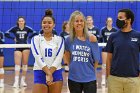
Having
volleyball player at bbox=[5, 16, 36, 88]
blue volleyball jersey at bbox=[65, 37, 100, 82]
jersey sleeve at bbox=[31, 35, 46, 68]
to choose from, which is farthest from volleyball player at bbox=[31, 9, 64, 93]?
volleyball player at bbox=[5, 16, 36, 88]

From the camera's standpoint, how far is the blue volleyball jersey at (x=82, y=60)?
5.38 metres

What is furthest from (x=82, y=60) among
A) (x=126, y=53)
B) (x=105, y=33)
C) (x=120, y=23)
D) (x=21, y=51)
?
(x=105, y=33)

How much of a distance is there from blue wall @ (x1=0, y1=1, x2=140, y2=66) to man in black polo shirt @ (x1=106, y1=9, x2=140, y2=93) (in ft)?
32.1

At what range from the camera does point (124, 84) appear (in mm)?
5211

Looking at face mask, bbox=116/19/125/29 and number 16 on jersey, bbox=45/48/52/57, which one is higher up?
face mask, bbox=116/19/125/29

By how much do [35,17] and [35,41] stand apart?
30.5 ft

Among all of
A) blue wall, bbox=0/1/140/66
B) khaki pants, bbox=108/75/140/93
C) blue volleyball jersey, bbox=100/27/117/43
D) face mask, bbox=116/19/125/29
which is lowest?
khaki pants, bbox=108/75/140/93

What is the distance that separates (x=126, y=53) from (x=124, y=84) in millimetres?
437

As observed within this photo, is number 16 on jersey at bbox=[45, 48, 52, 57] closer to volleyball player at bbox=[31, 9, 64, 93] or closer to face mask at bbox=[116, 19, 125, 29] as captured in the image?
volleyball player at bbox=[31, 9, 64, 93]

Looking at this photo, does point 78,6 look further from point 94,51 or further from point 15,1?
point 94,51

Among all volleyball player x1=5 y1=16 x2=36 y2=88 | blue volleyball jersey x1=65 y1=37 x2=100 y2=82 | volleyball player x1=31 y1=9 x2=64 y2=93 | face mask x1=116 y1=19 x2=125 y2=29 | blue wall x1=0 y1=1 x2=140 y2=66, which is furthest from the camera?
blue wall x1=0 y1=1 x2=140 y2=66

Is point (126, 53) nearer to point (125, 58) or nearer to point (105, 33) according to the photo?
Result: point (125, 58)

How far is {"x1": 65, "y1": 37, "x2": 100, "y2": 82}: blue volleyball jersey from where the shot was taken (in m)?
5.38

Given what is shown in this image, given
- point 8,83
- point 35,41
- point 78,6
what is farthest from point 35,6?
point 35,41
